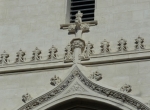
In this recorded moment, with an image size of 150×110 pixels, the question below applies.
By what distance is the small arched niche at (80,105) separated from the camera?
786 inches

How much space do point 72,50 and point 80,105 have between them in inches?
63.9

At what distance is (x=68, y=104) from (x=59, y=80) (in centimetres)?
72

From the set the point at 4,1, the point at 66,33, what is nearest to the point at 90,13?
the point at 66,33

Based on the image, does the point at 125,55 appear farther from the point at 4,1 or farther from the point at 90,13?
the point at 4,1

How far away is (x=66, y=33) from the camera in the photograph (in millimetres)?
21719

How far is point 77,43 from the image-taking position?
20969mm

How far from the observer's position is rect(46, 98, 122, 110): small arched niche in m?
20.0

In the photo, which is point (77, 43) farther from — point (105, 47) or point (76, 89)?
A: point (76, 89)

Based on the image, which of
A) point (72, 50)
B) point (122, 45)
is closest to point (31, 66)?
point (72, 50)

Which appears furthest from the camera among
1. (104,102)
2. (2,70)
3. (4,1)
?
(4,1)

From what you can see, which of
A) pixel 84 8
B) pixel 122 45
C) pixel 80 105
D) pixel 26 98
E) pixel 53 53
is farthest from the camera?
pixel 84 8

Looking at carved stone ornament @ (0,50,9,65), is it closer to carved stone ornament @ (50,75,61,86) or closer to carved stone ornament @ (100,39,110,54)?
carved stone ornament @ (50,75,61,86)

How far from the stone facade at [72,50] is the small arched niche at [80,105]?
17cm

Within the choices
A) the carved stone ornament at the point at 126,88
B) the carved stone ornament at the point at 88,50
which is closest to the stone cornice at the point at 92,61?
the carved stone ornament at the point at 88,50
